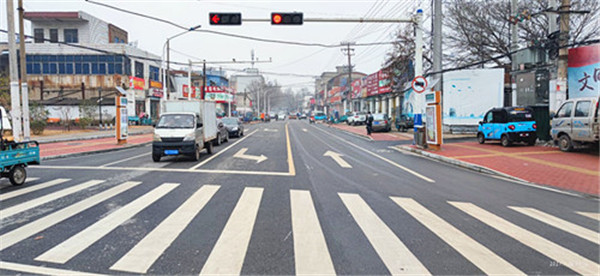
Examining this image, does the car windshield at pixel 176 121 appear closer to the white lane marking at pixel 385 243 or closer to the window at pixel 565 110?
the white lane marking at pixel 385 243

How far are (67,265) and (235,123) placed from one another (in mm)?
25305

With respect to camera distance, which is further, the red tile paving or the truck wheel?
the red tile paving

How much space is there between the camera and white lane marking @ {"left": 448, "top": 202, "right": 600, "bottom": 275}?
15.3 ft

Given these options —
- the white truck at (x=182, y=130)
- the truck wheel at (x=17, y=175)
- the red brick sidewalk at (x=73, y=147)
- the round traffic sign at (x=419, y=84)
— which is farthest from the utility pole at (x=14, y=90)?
the round traffic sign at (x=419, y=84)

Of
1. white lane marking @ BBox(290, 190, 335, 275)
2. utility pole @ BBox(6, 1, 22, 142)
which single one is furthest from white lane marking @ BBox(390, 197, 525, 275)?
utility pole @ BBox(6, 1, 22, 142)

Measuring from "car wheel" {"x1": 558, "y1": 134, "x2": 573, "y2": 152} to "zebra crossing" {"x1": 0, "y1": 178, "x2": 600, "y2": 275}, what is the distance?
362 inches

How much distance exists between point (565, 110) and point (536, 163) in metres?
3.92

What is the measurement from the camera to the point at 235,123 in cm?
2969

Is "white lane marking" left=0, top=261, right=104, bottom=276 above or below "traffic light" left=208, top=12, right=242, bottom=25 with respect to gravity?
below

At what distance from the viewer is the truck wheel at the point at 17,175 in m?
9.61

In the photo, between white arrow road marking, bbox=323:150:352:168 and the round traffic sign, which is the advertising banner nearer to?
the round traffic sign

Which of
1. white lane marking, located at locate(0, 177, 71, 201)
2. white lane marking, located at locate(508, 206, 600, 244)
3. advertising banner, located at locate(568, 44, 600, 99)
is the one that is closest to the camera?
white lane marking, located at locate(508, 206, 600, 244)

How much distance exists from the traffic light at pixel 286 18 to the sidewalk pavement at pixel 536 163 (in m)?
7.70

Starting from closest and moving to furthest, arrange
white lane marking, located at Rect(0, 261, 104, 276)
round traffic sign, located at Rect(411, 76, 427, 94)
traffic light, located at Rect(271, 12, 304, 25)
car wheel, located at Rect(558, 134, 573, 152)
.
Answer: white lane marking, located at Rect(0, 261, 104, 276) → car wheel, located at Rect(558, 134, 573, 152) → traffic light, located at Rect(271, 12, 304, 25) → round traffic sign, located at Rect(411, 76, 427, 94)
